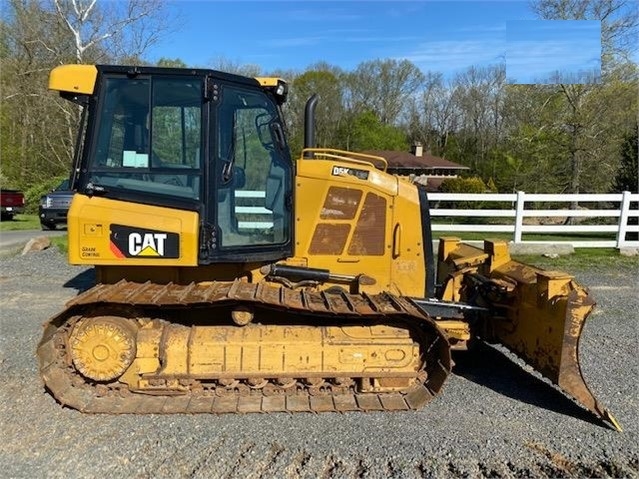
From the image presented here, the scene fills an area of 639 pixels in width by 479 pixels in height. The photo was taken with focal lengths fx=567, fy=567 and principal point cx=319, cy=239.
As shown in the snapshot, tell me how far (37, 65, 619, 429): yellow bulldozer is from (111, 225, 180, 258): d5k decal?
11 mm

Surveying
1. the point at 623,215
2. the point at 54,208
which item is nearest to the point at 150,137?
the point at 623,215

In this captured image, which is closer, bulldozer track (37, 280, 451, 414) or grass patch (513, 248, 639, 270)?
bulldozer track (37, 280, 451, 414)

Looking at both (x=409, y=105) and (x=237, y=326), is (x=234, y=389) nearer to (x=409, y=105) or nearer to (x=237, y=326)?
(x=237, y=326)

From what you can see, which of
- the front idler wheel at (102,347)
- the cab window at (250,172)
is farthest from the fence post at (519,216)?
the front idler wheel at (102,347)

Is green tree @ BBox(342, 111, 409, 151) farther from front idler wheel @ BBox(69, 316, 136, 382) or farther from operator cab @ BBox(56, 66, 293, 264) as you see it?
front idler wheel @ BBox(69, 316, 136, 382)

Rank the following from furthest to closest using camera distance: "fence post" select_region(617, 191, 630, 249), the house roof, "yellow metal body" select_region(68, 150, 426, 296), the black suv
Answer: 1. the house roof
2. the black suv
3. "fence post" select_region(617, 191, 630, 249)
4. "yellow metal body" select_region(68, 150, 426, 296)

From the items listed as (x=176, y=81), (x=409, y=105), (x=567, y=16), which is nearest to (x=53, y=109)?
(x=567, y=16)

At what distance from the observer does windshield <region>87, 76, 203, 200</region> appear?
450 cm

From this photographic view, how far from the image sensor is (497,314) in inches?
206

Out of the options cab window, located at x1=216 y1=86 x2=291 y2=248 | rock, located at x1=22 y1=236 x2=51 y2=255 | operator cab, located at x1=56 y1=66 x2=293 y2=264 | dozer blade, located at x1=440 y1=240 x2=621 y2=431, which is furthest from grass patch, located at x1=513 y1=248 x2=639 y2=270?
rock, located at x1=22 y1=236 x2=51 y2=255

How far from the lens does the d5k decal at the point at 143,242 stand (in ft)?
14.6

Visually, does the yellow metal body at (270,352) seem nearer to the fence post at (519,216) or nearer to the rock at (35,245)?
the fence post at (519,216)

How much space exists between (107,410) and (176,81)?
262cm

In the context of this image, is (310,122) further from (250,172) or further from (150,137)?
(150,137)
